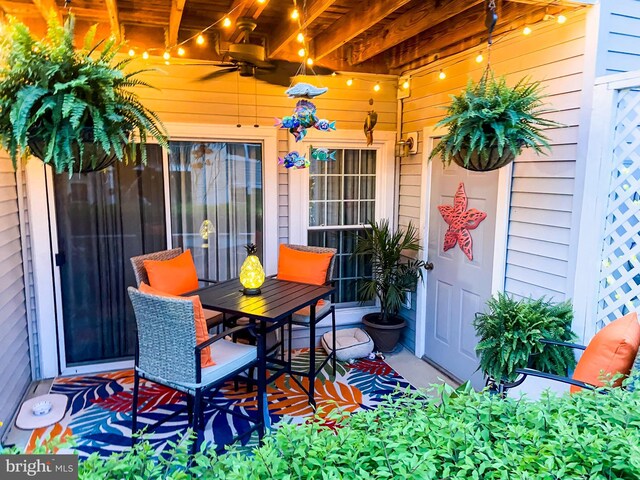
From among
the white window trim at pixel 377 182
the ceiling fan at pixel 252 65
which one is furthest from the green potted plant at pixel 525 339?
the ceiling fan at pixel 252 65

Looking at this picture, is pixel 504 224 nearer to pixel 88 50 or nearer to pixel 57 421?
pixel 88 50

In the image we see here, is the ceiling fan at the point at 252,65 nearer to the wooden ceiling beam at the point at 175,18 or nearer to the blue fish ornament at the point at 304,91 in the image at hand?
the wooden ceiling beam at the point at 175,18

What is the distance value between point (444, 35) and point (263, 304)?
260 centimetres

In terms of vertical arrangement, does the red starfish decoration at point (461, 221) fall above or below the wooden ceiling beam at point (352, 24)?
below

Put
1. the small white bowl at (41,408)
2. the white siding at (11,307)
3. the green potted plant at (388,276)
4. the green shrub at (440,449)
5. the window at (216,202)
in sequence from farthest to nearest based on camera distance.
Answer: the green potted plant at (388,276) → the window at (216,202) → the small white bowl at (41,408) → the white siding at (11,307) → the green shrub at (440,449)

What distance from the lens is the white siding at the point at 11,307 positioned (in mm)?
3006

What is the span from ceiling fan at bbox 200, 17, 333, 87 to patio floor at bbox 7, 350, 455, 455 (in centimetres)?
266

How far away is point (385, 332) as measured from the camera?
439 cm

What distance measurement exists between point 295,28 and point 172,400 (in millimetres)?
3028

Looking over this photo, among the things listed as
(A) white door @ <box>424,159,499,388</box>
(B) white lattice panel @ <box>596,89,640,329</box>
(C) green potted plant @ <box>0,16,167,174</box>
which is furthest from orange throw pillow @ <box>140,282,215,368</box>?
(B) white lattice panel @ <box>596,89,640,329</box>

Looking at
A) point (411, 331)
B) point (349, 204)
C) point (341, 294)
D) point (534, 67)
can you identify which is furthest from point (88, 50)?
point (411, 331)

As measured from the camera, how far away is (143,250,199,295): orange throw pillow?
11.4 ft

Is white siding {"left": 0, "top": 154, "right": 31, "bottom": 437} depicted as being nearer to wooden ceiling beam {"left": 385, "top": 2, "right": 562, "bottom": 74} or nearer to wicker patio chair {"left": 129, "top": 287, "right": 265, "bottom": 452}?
wicker patio chair {"left": 129, "top": 287, "right": 265, "bottom": 452}

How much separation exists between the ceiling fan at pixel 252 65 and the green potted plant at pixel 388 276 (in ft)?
5.45
